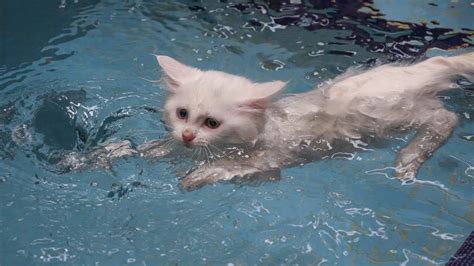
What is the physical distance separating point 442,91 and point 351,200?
706 millimetres

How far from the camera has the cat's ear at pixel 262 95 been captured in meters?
2.25

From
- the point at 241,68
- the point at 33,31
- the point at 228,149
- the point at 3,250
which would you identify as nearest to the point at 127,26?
the point at 33,31

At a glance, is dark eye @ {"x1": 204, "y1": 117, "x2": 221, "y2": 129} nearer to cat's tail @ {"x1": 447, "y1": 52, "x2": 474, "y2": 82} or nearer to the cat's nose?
the cat's nose

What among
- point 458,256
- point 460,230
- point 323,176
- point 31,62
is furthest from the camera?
point 31,62

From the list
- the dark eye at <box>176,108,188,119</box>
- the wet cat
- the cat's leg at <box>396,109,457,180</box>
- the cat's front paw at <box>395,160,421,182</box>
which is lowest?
the cat's front paw at <box>395,160,421,182</box>

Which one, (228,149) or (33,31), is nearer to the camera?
(228,149)

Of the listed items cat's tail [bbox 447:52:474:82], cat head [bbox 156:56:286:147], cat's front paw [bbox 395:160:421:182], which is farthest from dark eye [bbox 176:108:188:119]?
cat's tail [bbox 447:52:474:82]

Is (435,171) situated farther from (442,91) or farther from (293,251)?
(293,251)

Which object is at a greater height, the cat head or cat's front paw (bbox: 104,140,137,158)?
the cat head

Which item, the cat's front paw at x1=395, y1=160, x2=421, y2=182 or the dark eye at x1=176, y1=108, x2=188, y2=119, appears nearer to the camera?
the dark eye at x1=176, y1=108, x2=188, y2=119

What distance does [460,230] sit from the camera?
2312mm

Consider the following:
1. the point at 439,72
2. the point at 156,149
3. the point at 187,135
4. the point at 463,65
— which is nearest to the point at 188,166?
the point at 156,149

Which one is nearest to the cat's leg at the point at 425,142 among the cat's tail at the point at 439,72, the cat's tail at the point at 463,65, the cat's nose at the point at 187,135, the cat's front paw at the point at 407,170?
the cat's front paw at the point at 407,170

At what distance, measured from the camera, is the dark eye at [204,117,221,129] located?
232cm
